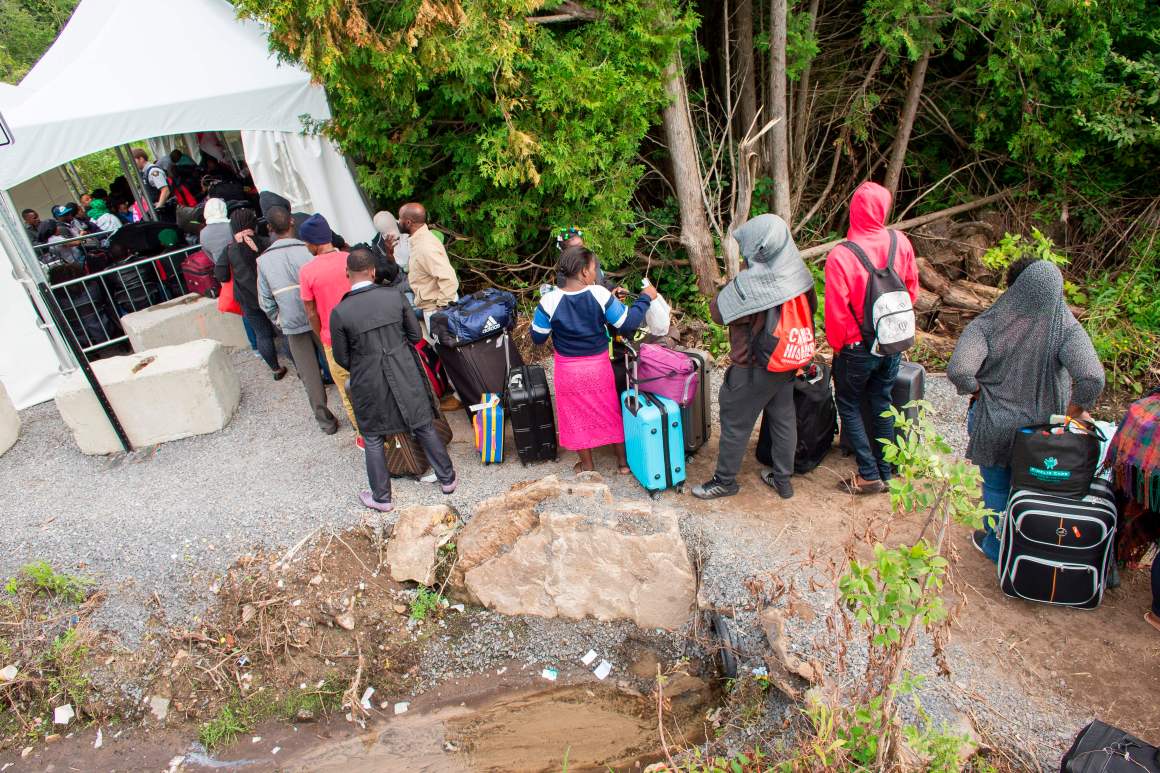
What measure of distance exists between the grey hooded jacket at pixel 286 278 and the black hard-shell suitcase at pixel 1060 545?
5.12 m

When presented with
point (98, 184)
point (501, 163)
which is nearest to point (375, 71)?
point (501, 163)

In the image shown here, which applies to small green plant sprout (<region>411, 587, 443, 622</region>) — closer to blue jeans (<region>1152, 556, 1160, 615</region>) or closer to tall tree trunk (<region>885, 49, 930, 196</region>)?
blue jeans (<region>1152, 556, 1160, 615</region>)

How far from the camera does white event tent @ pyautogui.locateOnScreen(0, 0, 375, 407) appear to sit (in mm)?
6367

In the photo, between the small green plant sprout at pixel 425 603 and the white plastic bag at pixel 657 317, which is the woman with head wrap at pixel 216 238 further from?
the white plastic bag at pixel 657 317

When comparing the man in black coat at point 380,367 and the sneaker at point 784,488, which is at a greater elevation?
the man in black coat at point 380,367

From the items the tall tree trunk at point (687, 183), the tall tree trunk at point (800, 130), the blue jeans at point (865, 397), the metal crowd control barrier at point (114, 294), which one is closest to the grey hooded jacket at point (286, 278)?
the metal crowd control barrier at point (114, 294)

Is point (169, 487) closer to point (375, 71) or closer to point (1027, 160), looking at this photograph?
point (375, 71)

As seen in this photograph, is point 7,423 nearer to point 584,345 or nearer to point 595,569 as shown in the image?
point 584,345

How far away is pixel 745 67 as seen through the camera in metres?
7.88

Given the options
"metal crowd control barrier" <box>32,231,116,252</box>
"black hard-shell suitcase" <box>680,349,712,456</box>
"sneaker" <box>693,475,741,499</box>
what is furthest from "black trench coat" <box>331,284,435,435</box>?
"metal crowd control barrier" <box>32,231,116,252</box>

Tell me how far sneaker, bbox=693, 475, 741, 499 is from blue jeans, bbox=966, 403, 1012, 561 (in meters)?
1.50

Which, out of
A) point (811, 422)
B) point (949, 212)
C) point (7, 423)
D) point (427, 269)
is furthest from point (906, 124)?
point (7, 423)

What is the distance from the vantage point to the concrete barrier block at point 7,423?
6473 mm

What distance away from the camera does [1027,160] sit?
26.1 ft
